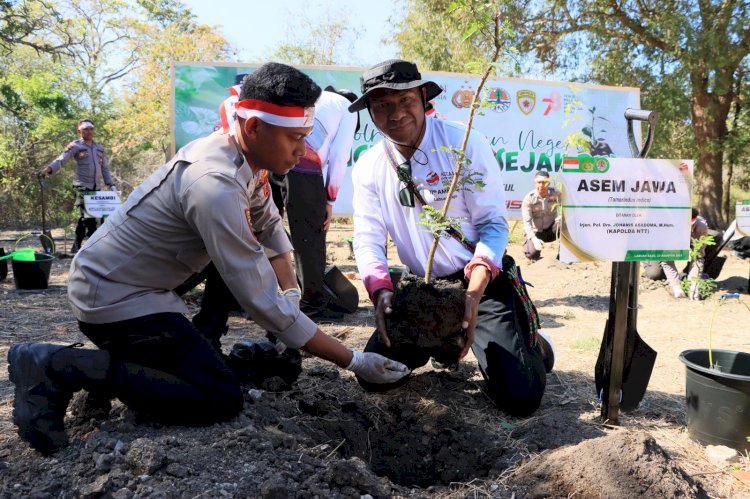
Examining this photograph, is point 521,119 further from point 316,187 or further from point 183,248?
point 183,248

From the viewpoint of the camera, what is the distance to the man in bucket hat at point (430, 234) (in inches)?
112

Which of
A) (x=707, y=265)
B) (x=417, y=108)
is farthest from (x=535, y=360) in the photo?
(x=707, y=265)

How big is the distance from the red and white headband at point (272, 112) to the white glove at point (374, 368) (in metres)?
0.98

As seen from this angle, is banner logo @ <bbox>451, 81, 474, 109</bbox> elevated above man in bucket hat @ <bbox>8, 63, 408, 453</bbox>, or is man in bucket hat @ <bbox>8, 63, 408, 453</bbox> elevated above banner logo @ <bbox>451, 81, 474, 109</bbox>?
banner logo @ <bbox>451, 81, 474, 109</bbox>

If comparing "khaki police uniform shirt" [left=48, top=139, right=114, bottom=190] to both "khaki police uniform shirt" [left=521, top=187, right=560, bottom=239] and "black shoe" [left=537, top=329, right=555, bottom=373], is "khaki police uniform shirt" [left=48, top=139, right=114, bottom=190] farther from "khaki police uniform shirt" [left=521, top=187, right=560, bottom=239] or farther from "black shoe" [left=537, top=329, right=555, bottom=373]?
"black shoe" [left=537, top=329, right=555, bottom=373]

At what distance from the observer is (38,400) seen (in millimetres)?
2213

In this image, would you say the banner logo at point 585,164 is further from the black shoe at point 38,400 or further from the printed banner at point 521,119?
the printed banner at point 521,119

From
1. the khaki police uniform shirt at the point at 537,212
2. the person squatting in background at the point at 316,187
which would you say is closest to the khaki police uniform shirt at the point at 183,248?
the person squatting in background at the point at 316,187

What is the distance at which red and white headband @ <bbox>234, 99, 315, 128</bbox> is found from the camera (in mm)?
2162

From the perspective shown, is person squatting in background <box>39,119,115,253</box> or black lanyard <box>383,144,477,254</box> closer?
black lanyard <box>383,144,477,254</box>

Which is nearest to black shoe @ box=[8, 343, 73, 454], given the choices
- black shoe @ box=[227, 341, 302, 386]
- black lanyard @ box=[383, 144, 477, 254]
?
black shoe @ box=[227, 341, 302, 386]

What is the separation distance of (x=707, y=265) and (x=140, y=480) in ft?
22.8

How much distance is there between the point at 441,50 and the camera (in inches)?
557

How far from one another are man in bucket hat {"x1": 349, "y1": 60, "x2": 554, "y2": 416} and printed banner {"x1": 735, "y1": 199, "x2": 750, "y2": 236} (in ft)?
15.7
